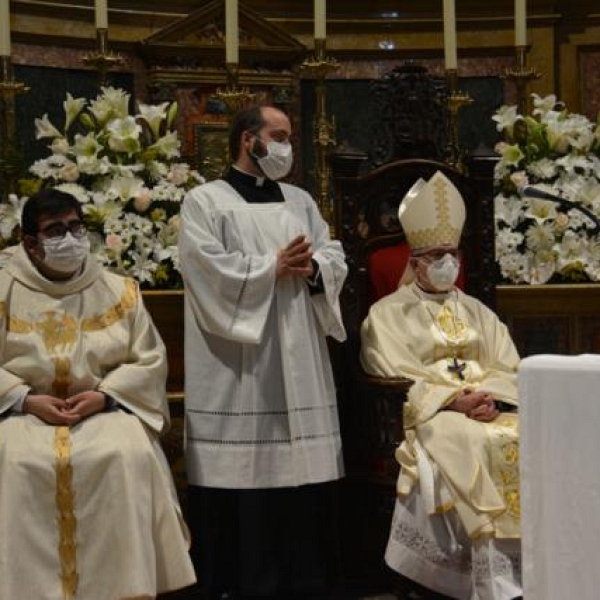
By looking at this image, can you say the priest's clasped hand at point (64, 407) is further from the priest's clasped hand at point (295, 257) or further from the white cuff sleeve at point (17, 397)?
the priest's clasped hand at point (295, 257)

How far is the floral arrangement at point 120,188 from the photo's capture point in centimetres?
573

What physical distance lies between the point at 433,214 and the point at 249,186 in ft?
2.49

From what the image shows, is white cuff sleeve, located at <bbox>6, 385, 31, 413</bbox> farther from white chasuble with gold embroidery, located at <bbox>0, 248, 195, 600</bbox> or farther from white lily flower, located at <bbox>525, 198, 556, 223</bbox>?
white lily flower, located at <bbox>525, 198, 556, 223</bbox>

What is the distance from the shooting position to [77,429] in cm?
501

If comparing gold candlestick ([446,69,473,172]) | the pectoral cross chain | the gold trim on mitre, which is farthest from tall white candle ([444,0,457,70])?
the pectoral cross chain

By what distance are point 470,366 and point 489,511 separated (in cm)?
77

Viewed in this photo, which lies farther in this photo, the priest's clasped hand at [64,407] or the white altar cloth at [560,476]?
the priest's clasped hand at [64,407]

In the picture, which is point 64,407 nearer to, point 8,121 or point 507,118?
point 8,121

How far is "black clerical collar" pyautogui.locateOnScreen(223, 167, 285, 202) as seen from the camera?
5574 millimetres

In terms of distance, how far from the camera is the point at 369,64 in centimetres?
795

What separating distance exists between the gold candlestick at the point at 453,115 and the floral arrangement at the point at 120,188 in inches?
45.2

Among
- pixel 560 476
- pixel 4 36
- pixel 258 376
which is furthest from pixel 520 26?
pixel 560 476

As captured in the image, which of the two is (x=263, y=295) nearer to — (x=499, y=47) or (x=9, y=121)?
(x=9, y=121)

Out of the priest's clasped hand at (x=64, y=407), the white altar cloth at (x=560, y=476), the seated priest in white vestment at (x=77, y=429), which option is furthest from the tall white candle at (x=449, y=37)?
the white altar cloth at (x=560, y=476)
